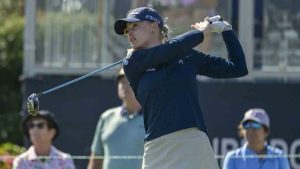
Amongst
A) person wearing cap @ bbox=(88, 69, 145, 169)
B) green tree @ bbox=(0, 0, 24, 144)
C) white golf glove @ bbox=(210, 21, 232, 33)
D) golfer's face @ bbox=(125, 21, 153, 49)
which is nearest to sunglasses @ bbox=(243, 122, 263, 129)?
person wearing cap @ bbox=(88, 69, 145, 169)

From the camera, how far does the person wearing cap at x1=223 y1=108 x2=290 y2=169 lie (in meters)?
7.98

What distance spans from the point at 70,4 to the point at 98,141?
2.13 m

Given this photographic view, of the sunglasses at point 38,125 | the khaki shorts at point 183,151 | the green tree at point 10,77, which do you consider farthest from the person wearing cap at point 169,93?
the green tree at point 10,77

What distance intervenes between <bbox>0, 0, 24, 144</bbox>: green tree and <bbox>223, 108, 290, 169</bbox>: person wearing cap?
8.30m

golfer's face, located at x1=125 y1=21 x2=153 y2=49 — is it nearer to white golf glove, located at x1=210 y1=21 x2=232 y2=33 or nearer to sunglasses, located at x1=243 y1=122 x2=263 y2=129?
white golf glove, located at x1=210 y1=21 x2=232 y2=33

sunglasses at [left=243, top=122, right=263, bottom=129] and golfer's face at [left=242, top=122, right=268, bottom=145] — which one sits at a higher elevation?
sunglasses at [left=243, top=122, right=263, bottom=129]

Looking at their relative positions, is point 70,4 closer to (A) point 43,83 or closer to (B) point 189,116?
(A) point 43,83

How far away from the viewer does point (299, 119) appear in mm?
9680

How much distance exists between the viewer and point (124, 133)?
7.96m

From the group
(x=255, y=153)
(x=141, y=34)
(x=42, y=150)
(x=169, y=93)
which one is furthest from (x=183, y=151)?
(x=42, y=150)

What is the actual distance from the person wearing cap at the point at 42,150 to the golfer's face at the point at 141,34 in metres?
2.80

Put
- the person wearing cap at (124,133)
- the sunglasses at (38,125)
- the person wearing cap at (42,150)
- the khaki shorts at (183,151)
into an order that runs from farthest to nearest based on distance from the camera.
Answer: the sunglasses at (38,125) → the person wearing cap at (42,150) → the person wearing cap at (124,133) → the khaki shorts at (183,151)

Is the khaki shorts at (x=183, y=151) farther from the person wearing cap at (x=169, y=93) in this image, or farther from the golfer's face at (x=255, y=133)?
the golfer's face at (x=255, y=133)

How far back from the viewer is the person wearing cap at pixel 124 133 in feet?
26.0
